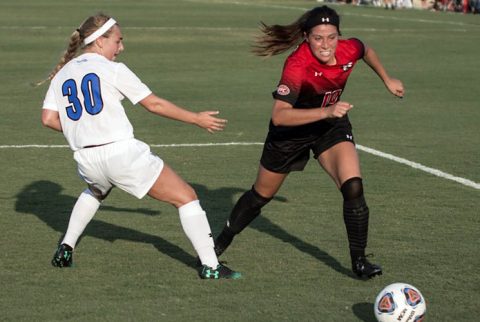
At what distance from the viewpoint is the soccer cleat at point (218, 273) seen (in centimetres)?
848

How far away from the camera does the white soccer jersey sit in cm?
816

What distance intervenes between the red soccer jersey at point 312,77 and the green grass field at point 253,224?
137 cm

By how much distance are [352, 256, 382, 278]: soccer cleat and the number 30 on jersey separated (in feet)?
7.50

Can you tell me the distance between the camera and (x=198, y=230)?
8453mm

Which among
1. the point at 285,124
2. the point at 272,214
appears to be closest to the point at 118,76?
the point at 285,124

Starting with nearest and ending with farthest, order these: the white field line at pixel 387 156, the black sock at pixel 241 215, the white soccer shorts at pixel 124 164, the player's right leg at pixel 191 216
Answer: the white soccer shorts at pixel 124 164
the player's right leg at pixel 191 216
the black sock at pixel 241 215
the white field line at pixel 387 156

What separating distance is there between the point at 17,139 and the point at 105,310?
26.9 feet

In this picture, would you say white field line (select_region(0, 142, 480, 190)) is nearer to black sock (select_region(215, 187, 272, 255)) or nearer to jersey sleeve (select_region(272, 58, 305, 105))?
black sock (select_region(215, 187, 272, 255))

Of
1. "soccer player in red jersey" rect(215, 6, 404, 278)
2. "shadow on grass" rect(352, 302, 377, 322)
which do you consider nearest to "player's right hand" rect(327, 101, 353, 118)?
"soccer player in red jersey" rect(215, 6, 404, 278)

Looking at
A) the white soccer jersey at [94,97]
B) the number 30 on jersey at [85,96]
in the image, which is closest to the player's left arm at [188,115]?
the white soccer jersey at [94,97]

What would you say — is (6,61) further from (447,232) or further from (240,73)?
(447,232)

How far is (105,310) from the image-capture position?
7.66m

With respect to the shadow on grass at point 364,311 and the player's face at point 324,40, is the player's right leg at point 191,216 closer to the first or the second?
the shadow on grass at point 364,311

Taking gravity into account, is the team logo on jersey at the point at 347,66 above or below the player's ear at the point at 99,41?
below
